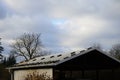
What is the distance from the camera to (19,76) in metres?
35.0

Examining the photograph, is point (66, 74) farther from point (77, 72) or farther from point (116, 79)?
point (116, 79)

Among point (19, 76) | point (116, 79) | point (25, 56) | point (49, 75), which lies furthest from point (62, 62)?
point (25, 56)

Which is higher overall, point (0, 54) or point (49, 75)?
point (0, 54)

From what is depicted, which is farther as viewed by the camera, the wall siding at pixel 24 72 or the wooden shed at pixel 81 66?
the wall siding at pixel 24 72

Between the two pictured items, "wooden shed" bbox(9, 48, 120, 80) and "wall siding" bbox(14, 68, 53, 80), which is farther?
"wall siding" bbox(14, 68, 53, 80)

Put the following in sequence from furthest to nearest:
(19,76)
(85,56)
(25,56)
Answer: (25,56) < (19,76) < (85,56)

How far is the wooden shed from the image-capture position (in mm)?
26656

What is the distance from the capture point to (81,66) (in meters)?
27.9

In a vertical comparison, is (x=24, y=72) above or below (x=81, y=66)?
below

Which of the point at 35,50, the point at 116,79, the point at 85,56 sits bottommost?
the point at 116,79

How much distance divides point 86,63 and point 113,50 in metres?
43.3

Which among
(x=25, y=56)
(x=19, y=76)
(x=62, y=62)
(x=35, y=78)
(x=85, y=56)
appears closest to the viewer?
(x=35, y=78)

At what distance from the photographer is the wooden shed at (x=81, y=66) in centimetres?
2666

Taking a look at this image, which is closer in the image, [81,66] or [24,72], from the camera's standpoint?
[81,66]
